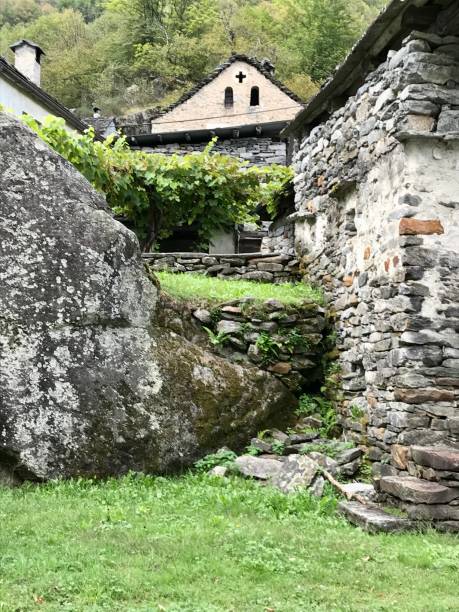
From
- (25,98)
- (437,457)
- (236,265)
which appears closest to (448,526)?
(437,457)

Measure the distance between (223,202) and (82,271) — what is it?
22.4 ft

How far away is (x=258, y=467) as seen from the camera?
19.2 feet

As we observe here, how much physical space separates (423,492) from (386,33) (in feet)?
14.0

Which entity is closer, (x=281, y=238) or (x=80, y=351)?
(x=80, y=351)

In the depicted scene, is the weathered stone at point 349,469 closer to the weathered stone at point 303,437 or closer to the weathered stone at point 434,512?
the weathered stone at point 303,437

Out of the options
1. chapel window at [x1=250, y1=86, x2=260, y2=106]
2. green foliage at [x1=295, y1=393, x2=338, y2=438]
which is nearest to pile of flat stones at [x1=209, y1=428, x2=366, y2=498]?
green foliage at [x1=295, y1=393, x2=338, y2=438]

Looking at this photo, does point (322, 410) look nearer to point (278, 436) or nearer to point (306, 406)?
point (306, 406)

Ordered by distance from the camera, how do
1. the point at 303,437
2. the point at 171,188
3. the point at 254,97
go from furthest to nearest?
the point at 254,97
the point at 171,188
the point at 303,437

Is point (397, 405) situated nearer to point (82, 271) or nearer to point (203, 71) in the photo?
point (82, 271)

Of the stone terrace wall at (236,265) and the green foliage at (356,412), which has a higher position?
the stone terrace wall at (236,265)

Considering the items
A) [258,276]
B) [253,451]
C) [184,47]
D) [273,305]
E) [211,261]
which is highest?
[184,47]

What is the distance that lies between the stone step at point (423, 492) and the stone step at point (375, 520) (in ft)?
0.65

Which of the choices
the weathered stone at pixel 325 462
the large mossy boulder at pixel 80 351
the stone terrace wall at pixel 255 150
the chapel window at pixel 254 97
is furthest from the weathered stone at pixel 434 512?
the chapel window at pixel 254 97

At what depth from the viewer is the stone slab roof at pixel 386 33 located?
5566mm
